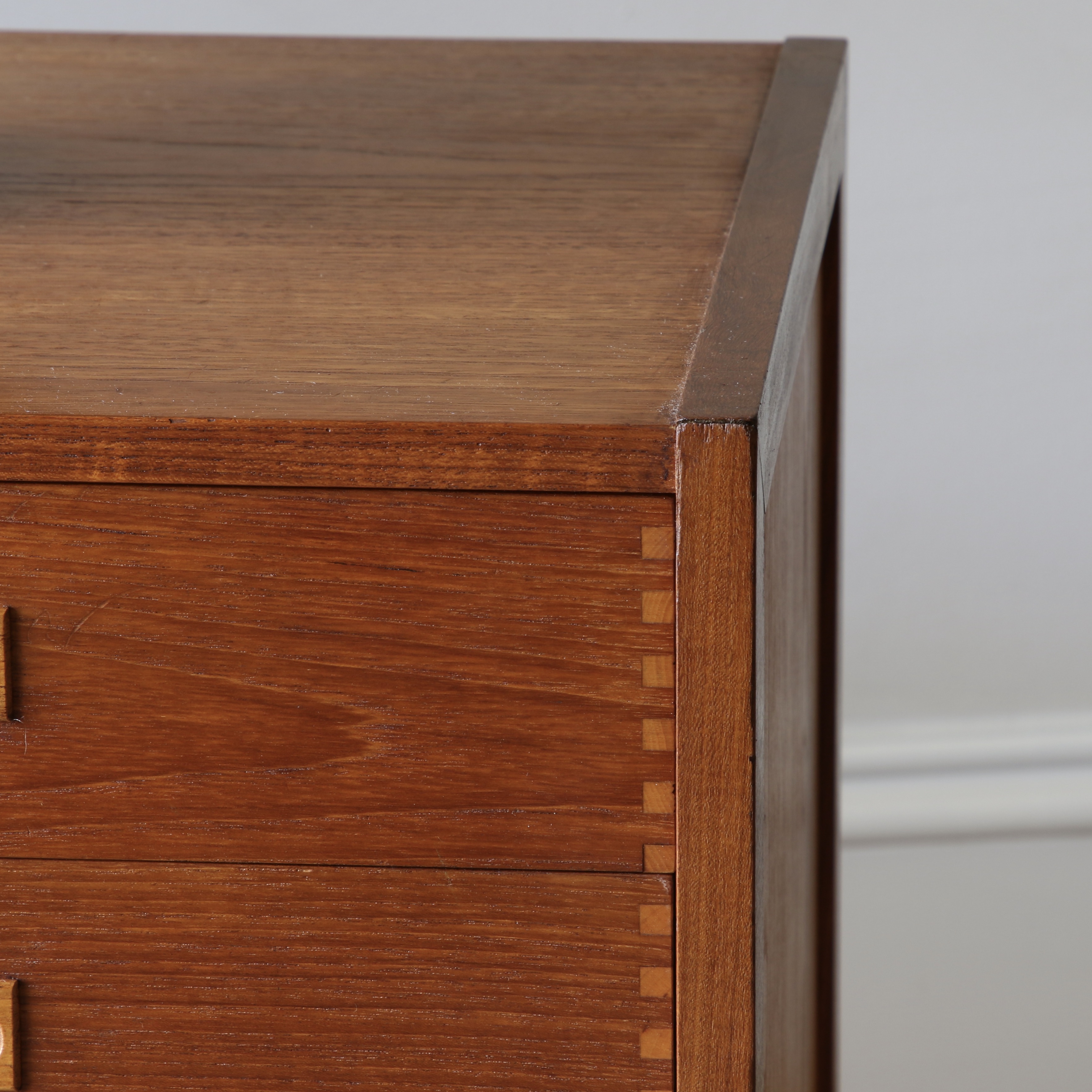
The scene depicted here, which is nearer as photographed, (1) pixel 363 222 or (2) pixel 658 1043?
(2) pixel 658 1043

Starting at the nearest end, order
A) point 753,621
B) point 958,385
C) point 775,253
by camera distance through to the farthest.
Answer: point 753,621 < point 775,253 < point 958,385

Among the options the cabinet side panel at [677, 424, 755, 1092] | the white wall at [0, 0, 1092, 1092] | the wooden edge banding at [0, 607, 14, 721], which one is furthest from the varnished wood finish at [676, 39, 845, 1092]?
the white wall at [0, 0, 1092, 1092]

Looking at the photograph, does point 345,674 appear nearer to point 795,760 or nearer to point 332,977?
point 332,977

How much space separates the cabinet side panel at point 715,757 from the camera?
13.0 inches

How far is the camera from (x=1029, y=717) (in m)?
1.01

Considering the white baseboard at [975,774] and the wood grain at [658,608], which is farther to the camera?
the white baseboard at [975,774]

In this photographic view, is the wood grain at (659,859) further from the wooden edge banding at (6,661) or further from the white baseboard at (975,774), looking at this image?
the white baseboard at (975,774)

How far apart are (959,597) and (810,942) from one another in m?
0.41

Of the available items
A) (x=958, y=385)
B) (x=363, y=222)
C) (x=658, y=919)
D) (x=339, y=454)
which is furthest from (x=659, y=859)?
(x=958, y=385)

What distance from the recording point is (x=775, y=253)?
0.45m

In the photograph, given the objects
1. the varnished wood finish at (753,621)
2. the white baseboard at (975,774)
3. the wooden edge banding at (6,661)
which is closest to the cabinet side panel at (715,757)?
the varnished wood finish at (753,621)

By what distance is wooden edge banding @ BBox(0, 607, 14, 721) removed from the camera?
0.36 meters

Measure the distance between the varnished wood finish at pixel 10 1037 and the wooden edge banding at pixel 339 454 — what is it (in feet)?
0.48

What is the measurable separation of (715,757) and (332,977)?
0.41ft
